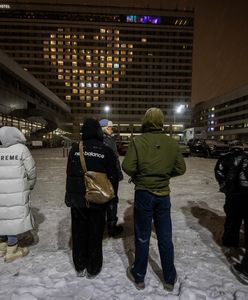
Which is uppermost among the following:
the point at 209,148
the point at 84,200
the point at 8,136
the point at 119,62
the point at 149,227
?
the point at 119,62

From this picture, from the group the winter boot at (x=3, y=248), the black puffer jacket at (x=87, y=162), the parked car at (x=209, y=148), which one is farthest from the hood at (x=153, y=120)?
the parked car at (x=209, y=148)

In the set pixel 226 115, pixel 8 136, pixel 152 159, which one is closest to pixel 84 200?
pixel 152 159

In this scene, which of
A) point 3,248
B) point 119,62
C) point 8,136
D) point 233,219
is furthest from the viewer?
point 119,62

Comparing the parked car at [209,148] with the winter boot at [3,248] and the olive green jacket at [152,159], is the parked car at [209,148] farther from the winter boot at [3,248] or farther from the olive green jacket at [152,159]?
the winter boot at [3,248]

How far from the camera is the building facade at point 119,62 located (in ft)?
354

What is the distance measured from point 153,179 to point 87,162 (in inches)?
32.9

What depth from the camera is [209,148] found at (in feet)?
78.6

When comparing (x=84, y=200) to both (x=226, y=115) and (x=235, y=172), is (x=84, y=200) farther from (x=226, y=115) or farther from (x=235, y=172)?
(x=226, y=115)

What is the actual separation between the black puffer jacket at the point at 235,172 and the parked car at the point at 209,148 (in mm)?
19669

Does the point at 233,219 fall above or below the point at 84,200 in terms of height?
below

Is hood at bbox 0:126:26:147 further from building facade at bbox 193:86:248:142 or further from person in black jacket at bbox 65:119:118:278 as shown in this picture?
building facade at bbox 193:86:248:142

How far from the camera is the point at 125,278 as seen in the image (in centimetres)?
316

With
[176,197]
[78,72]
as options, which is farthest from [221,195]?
[78,72]

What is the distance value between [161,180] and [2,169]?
2200 mm
